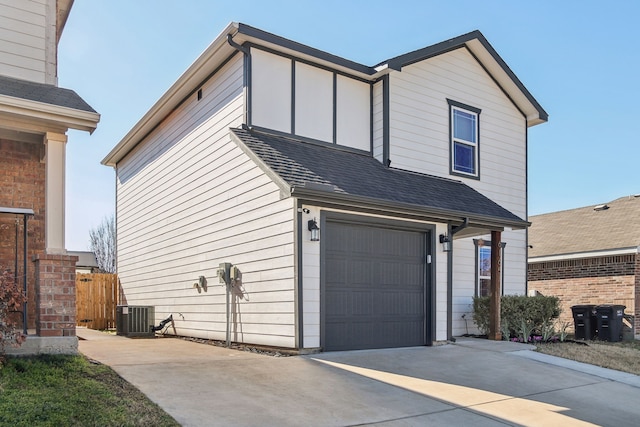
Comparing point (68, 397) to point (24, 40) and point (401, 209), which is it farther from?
point (401, 209)

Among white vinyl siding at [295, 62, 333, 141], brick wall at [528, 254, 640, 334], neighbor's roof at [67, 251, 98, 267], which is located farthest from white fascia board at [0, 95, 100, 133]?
neighbor's roof at [67, 251, 98, 267]

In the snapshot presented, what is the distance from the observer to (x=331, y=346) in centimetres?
868

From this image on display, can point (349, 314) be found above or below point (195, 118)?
below

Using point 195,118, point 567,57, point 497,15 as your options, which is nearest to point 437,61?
point 497,15

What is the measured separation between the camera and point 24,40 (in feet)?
24.9

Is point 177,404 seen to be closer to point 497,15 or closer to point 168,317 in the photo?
point 168,317

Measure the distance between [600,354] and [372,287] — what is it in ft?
15.3

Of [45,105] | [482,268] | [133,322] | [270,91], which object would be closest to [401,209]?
[270,91]

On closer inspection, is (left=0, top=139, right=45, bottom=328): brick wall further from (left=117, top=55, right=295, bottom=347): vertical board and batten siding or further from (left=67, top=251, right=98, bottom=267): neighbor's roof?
(left=67, top=251, right=98, bottom=267): neighbor's roof

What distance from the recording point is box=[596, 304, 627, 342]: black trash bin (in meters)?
13.2

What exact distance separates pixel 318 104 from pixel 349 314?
4.30 metres

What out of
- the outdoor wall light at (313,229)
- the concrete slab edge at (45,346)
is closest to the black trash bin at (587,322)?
the outdoor wall light at (313,229)

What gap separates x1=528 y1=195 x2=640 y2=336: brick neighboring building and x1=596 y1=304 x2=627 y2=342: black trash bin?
1568 millimetres

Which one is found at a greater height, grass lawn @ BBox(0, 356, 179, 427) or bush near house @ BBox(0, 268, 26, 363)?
Result: bush near house @ BBox(0, 268, 26, 363)
